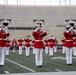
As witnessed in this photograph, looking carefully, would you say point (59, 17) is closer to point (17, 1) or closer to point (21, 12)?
point (21, 12)

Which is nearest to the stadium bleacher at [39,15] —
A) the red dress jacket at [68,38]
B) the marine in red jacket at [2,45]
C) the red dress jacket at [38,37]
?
the red dress jacket at [68,38]

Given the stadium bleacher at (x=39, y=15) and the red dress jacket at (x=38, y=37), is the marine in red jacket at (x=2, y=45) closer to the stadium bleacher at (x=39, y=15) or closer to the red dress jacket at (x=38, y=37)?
the red dress jacket at (x=38, y=37)

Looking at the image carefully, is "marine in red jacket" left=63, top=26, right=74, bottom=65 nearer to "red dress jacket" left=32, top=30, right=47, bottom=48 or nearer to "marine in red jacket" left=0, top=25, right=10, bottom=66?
"red dress jacket" left=32, top=30, right=47, bottom=48

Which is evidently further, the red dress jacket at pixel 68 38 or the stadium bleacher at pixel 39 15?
the stadium bleacher at pixel 39 15

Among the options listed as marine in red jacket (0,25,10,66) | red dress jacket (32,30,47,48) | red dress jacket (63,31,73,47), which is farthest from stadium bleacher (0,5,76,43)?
red dress jacket (32,30,47,48)

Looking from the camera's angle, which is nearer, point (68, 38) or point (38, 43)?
point (38, 43)

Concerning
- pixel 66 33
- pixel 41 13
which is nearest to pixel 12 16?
pixel 41 13

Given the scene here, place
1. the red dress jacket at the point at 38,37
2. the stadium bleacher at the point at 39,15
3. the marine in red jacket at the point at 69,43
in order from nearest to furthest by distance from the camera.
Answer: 1. the red dress jacket at the point at 38,37
2. the marine in red jacket at the point at 69,43
3. the stadium bleacher at the point at 39,15

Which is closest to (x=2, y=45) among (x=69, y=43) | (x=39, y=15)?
(x=69, y=43)

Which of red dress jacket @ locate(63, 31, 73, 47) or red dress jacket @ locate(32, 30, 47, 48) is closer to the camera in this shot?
red dress jacket @ locate(32, 30, 47, 48)

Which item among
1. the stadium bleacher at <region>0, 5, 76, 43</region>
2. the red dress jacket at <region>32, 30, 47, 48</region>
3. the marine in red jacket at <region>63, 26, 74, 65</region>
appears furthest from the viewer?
the stadium bleacher at <region>0, 5, 76, 43</region>

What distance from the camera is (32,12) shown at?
5478 cm

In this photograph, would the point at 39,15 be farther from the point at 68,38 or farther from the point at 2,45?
the point at 2,45

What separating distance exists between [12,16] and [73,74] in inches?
1731
